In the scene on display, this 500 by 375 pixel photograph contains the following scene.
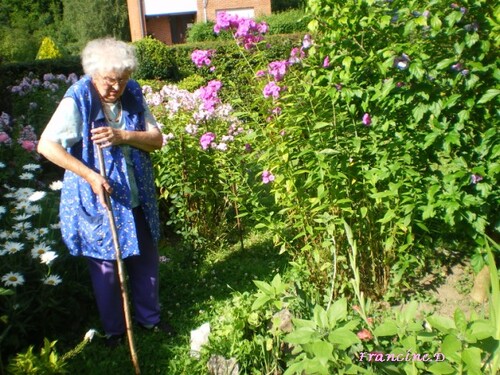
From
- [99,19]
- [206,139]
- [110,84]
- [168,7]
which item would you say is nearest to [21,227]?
[110,84]

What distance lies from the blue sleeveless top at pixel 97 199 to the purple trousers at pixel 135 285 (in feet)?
0.44

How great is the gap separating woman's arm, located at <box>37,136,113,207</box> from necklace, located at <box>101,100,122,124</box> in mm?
296

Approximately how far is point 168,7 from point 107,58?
27707 mm

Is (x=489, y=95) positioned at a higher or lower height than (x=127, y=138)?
higher

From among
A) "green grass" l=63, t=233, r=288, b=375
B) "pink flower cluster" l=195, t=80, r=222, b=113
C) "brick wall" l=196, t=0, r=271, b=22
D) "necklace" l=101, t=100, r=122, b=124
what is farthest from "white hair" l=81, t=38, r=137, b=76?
"brick wall" l=196, t=0, r=271, b=22

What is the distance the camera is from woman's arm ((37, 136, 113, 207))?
226 cm

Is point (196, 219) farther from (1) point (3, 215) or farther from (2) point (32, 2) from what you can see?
(2) point (32, 2)

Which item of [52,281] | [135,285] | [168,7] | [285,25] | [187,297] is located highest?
[168,7]

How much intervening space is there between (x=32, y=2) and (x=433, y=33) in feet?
150

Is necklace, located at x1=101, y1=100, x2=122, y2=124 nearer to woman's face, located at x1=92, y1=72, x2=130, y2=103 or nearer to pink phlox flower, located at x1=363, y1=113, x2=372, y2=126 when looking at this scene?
woman's face, located at x1=92, y1=72, x2=130, y2=103

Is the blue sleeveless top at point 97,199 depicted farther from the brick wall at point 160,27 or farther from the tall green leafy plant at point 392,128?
the brick wall at point 160,27

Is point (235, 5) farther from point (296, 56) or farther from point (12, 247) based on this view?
point (12, 247)

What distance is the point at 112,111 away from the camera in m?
2.51

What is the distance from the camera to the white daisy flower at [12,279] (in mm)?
2459
